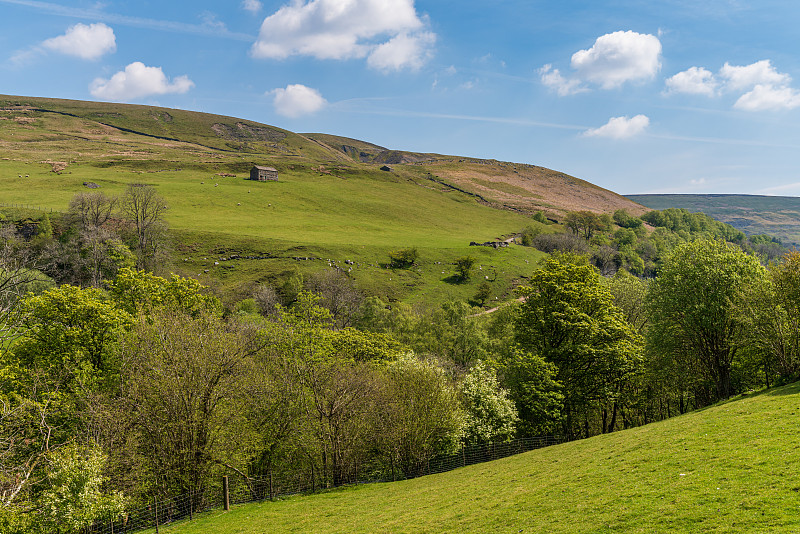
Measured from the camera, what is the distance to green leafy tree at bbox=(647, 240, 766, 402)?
36094mm

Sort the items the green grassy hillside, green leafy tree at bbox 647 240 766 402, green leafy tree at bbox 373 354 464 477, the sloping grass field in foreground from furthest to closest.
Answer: the green grassy hillside, green leafy tree at bbox 647 240 766 402, green leafy tree at bbox 373 354 464 477, the sloping grass field in foreground

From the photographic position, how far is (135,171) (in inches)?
6344

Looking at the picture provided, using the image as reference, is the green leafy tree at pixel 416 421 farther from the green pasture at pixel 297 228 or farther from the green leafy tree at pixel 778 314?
the green pasture at pixel 297 228

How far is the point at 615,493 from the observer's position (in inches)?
675

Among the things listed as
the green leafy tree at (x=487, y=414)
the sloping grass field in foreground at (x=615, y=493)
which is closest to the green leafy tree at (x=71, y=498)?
the sloping grass field in foreground at (x=615, y=493)

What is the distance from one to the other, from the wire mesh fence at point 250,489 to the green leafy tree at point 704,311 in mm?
14572

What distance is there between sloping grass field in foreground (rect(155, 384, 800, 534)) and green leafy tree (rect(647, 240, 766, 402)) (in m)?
8.22

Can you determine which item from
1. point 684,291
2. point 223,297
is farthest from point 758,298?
point 223,297

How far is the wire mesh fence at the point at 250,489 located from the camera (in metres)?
26.7

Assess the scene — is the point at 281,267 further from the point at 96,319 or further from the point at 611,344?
the point at 611,344

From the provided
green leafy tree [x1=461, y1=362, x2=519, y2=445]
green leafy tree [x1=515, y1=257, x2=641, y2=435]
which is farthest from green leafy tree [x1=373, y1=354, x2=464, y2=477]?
green leafy tree [x1=515, y1=257, x2=641, y2=435]

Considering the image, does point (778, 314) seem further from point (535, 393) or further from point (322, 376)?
point (322, 376)

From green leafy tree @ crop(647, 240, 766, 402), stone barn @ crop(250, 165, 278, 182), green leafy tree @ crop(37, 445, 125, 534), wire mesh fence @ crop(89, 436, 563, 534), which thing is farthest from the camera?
stone barn @ crop(250, 165, 278, 182)

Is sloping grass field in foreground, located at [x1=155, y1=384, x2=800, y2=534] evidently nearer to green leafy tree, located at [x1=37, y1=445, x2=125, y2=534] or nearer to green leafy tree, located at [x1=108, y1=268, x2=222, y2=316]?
green leafy tree, located at [x1=37, y1=445, x2=125, y2=534]
